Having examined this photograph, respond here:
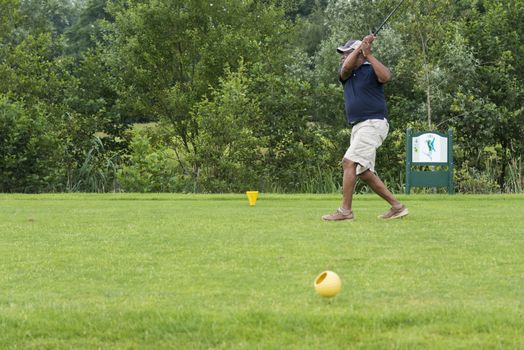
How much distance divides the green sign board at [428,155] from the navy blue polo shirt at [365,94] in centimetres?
778

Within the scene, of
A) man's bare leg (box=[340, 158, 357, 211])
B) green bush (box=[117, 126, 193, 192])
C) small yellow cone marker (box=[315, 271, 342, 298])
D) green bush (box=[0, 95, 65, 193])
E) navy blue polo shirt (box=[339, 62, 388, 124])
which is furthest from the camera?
green bush (box=[0, 95, 65, 193])

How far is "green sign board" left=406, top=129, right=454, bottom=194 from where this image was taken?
16.5 meters

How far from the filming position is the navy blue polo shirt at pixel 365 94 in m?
8.80

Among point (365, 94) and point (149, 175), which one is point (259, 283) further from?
point (149, 175)

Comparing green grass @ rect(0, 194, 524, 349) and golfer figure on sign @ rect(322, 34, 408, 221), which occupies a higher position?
golfer figure on sign @ rect(322, 34, 408, 221)

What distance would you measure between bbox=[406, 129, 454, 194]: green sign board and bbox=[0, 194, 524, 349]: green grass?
797cm

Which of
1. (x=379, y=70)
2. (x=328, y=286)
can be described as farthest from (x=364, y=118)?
(x=328, y=286)

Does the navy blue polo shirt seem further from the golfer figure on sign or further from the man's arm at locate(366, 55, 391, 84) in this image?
the man's arm at locate(366, 55, 391, 84)

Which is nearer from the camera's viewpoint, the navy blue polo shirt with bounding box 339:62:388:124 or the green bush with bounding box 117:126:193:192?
the navy blue polo shirt with bounding box 339:62:388:124

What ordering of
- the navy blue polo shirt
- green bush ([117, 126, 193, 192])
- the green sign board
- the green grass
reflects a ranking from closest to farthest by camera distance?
the green grass
the navy blue polo shirt
the green sign board
green bush ([117, 126, 193, 192])

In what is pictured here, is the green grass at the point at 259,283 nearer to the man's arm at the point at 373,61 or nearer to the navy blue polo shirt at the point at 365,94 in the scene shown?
the navy blue polo shirt at the point at 365,94

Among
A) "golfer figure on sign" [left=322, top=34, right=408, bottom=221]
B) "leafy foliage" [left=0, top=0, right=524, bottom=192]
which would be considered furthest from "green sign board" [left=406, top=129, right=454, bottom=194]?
"golfer figure on sign" [left=322, top=34, right=408, bottom=221]

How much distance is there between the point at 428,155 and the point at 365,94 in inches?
322

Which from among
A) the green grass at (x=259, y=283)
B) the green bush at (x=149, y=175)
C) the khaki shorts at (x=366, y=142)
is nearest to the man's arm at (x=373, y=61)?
the khaki shorts at (x=366, y=142)
